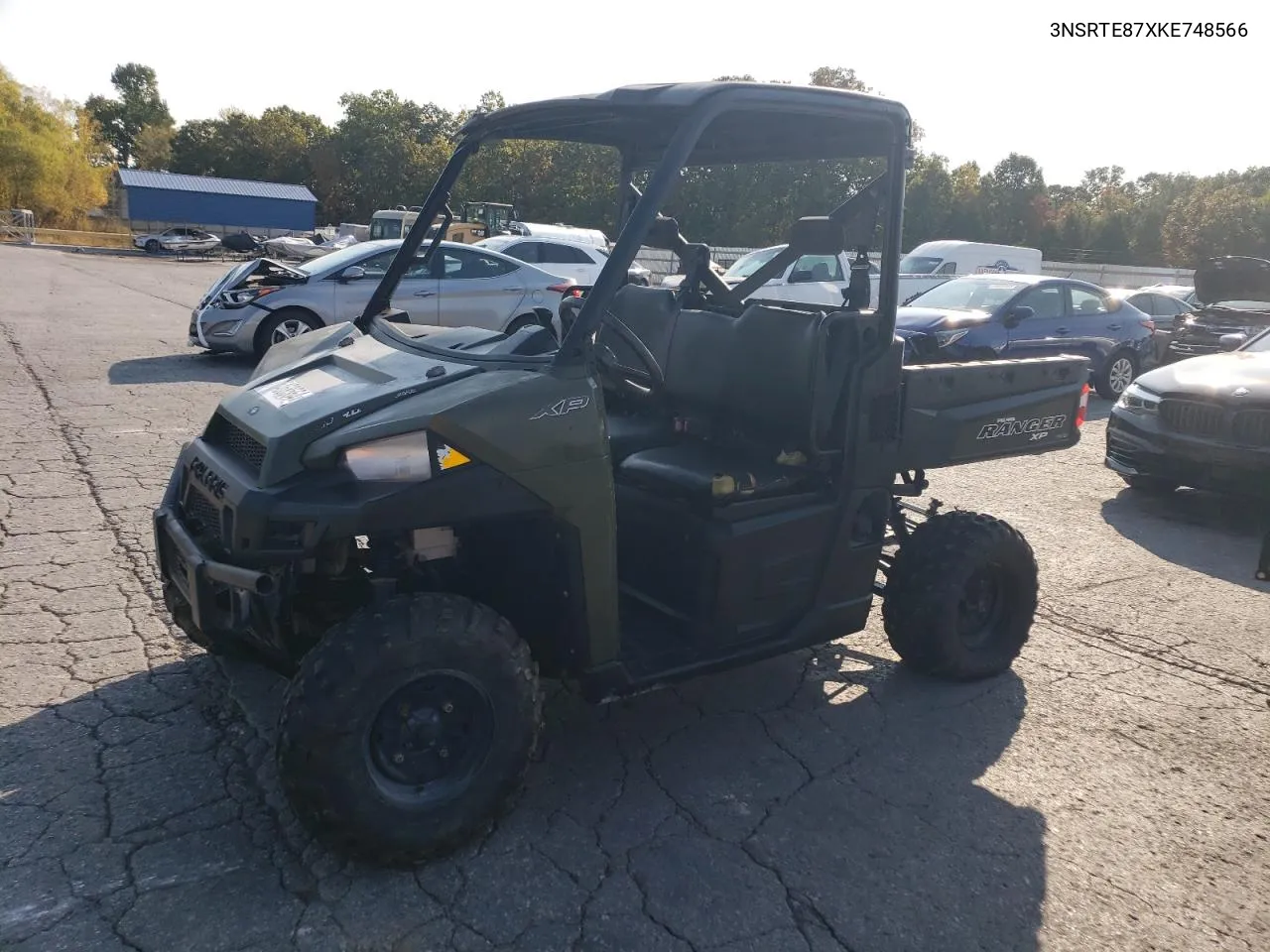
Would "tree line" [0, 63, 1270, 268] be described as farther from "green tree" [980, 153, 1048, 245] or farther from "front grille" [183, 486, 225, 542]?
"front grille" [183, 486, 225, 542]

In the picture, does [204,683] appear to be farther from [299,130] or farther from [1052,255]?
[299,130]

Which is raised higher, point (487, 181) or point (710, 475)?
point (487, 181)

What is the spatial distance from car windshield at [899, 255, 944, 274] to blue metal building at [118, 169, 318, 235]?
128 feet

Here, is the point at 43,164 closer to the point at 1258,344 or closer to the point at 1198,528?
the point at 1258,344

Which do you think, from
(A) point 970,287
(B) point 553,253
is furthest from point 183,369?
(A) point 970,287

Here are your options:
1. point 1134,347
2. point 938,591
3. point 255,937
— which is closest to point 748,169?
point 938,591

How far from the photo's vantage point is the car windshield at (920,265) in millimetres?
20812

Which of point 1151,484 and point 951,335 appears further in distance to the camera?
point 951,335

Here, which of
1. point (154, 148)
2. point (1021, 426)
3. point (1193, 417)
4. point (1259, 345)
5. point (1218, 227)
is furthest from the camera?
point (154, 148)

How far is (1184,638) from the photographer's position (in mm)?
4809

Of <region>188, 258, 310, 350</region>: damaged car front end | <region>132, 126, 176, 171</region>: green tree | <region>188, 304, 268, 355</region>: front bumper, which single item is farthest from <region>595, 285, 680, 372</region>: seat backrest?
<region>132, 126, 176, 171</region>: green tree

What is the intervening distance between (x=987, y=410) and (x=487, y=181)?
1431 inches

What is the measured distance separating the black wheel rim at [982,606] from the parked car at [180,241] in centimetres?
4251

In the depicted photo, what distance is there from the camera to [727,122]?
3.63 m
